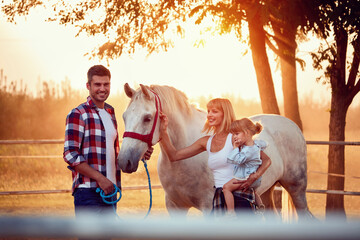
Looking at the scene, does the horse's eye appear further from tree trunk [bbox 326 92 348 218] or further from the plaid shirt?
tree trunk [bbox 326 92 348 218]

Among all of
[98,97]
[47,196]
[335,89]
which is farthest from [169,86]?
[47,196]

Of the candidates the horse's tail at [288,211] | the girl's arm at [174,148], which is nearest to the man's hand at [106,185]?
the girl's arm at [174,148]

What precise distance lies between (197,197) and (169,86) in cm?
100

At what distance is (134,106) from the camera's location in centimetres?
292

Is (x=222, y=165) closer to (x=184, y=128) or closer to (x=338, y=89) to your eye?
(x=184, y=128)

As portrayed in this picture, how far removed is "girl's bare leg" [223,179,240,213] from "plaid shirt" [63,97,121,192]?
32.0 inches

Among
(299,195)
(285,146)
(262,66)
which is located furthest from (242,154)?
(262,66)

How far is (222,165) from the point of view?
8.91ft

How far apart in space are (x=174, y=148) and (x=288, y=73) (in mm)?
5907

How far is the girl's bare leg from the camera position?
2643 mm

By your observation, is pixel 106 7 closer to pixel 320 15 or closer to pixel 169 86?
pixel 320 15

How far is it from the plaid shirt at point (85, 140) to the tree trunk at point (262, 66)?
494 centimetres

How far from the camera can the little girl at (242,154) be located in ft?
8.50

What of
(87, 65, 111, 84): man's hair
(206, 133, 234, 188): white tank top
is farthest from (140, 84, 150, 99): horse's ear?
(206, 133, 234, 188): white tank top
